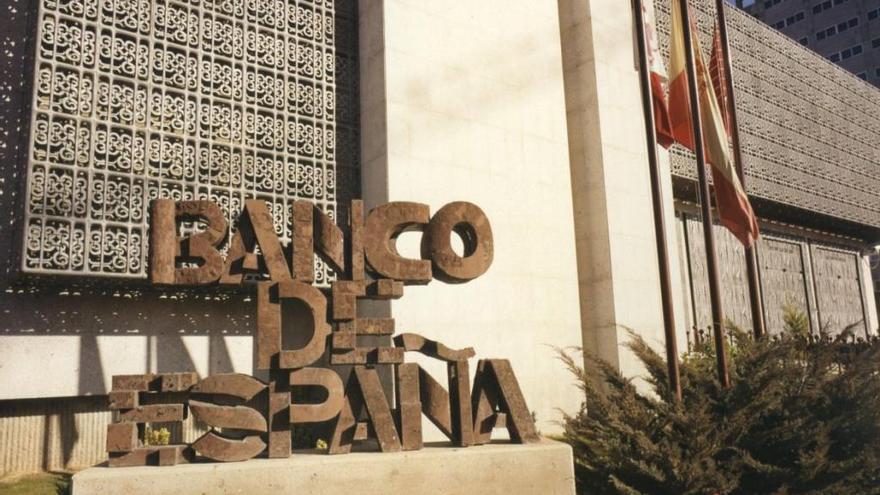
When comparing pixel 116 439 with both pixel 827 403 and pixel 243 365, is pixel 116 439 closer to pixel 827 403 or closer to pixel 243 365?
pixel 243 365

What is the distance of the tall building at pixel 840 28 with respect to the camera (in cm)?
6306

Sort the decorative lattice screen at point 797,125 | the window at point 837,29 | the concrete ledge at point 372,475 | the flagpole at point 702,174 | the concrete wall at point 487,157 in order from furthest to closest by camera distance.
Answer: the window at point 837,29 → the decorative lattice screen at point 797,125 → the concrete wall at point 487,157 → the flagpole at point 702,174 → the concrete ledge at point 372,475

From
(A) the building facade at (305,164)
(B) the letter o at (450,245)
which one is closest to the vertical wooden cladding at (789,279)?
(A) the building facade at (305,164)

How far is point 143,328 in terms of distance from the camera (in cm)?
1052

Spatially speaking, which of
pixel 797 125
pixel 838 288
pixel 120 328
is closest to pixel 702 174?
pixel 120 328

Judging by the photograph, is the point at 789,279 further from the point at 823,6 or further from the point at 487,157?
the point at 823,6

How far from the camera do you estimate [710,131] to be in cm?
957

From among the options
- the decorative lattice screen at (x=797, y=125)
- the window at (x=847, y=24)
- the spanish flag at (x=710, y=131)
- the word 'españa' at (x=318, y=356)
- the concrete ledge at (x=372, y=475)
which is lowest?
the concrete ledge at (x=372, y=475)

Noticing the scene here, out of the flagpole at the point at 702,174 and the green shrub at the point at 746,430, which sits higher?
the flagpole at the point at 702,174

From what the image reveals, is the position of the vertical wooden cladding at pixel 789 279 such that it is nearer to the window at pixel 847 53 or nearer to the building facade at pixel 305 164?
the building facade at pixel 305 164

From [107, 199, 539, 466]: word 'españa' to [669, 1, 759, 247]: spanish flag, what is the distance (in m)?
3.50

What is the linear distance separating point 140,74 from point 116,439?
601 centimetres

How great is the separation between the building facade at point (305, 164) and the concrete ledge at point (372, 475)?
4.22 metres

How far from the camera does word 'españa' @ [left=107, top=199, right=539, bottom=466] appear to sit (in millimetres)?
6660
